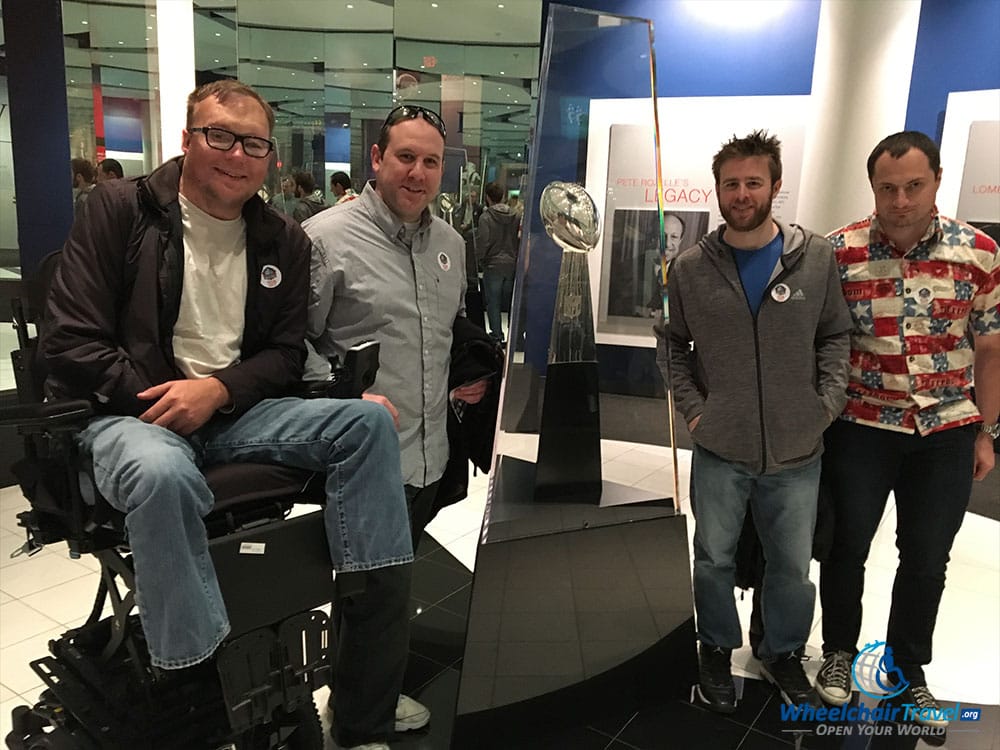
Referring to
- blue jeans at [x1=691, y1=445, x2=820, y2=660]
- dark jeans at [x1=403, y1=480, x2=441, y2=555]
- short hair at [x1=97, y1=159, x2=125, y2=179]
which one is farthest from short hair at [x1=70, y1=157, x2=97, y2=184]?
blue jeans at [x1=691, y1=445, x2=820, y2=660]

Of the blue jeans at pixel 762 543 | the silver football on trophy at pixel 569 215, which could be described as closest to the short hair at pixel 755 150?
the silver football on trophy at pixel 569 215

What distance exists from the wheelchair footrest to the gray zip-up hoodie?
118 cm

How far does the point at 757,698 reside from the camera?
2.35m

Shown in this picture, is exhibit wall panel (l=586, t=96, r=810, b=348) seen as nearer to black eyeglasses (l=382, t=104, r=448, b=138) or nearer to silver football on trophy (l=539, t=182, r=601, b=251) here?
silver football on trophy (l=539, t=182, r=601, b=251)

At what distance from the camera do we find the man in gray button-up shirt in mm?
1895

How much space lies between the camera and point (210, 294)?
172cm

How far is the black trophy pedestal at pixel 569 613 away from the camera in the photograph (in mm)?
2055

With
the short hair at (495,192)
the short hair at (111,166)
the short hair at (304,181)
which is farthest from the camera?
the short hair at (495,192)

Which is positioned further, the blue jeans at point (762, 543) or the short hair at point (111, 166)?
the short hair at point (111, 166)

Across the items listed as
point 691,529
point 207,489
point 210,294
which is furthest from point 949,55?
point 207,489

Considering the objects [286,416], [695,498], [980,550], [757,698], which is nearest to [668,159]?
[980,550]

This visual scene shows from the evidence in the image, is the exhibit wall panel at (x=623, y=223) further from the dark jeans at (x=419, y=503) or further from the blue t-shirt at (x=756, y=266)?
the dark jeans at (x=419, y=503)

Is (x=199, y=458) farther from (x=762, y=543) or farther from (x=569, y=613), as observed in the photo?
(x=762, y=543)

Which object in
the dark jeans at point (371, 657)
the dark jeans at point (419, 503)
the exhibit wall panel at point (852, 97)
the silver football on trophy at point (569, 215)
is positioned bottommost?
the dark jeans at point (371, 657)
